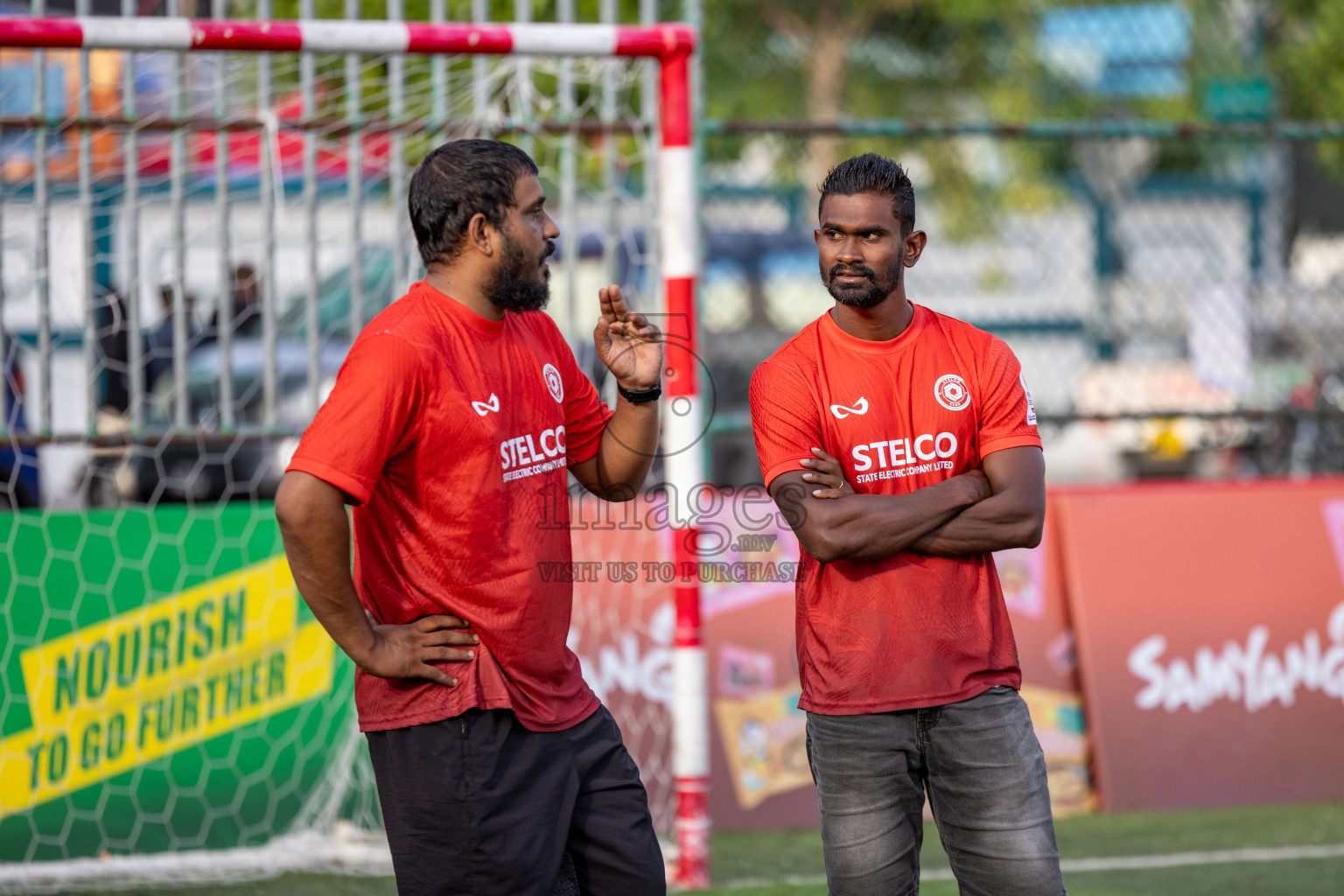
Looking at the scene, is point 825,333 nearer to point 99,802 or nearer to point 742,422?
point 742,422

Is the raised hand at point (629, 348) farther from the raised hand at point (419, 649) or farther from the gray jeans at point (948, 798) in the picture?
the gray jeans at point (948, 798)

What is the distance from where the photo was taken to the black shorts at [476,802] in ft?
9.09

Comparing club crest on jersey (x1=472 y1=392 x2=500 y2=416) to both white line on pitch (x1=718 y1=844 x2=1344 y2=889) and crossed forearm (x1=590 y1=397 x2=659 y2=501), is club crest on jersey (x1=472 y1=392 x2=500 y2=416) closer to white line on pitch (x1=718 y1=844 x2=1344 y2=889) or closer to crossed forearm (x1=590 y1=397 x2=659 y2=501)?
crossed forearm (x1=590 y1=397 x2=659 y2=501)

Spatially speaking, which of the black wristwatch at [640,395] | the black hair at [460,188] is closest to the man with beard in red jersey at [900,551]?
the black wristwatch at [640,395]

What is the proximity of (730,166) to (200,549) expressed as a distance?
573cm

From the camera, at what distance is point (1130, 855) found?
4.89 metres

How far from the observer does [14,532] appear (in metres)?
5.11

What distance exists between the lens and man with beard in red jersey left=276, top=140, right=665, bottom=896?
106 inches

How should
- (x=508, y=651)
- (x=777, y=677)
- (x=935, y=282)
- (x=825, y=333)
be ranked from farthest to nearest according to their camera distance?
1. (x=935, y=282)
2. (x=777, y=677)
3. (x=825, y=333)
4. (x=508, y=651)

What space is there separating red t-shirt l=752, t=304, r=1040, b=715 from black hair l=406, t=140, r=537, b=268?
749 millimetres

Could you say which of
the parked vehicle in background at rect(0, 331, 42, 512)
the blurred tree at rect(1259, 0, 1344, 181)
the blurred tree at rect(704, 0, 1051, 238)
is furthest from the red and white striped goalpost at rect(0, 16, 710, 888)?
the blurred tree at rect(1259, 0, 1344, 181)

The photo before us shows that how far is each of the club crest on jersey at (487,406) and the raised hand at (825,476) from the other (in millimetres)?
707

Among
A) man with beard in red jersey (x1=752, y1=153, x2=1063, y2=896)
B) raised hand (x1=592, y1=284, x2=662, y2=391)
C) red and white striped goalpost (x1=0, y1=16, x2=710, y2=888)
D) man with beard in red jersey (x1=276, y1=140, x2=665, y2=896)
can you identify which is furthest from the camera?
red and white striped goalpost (x1=0, y1=16, x2=710, y2=888)

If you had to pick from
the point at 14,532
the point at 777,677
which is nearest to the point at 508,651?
the point at 777,677
